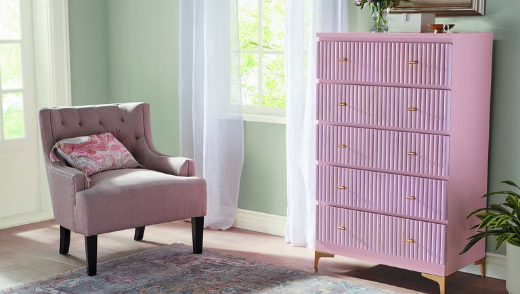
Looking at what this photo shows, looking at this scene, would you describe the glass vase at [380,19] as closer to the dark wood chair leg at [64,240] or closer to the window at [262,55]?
the window at [262,55]

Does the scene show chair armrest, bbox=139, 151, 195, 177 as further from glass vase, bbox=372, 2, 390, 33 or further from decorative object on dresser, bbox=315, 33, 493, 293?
glass vase, bbox=372, 2, 390, 33

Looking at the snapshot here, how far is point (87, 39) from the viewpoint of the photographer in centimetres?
546

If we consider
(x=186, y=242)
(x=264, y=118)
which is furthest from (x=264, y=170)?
(x=186, y=242)

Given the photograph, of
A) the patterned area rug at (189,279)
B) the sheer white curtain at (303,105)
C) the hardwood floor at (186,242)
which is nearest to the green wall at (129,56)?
the hardwood floor at (186,242)

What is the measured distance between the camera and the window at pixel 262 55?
4.78 m

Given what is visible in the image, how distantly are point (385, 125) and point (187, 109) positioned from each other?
1.83 m

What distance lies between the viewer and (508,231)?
3521 mm

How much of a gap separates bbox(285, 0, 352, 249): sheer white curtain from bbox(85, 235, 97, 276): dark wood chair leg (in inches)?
48.7

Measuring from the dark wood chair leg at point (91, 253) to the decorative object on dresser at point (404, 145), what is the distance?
3.90ft

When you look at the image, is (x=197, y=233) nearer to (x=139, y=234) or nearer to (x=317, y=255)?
(x=139, y=234)

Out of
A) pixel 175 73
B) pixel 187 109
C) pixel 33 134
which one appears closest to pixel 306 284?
pixel 187 109

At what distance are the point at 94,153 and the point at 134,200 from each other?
460 millimetres

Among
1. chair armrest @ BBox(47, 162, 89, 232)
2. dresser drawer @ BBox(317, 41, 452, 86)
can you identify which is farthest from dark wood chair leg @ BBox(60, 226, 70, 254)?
dresser drawer @ BBox(317, 41, 452, 86)

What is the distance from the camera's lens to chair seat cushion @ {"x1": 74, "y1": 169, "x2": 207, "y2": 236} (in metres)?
3.81
